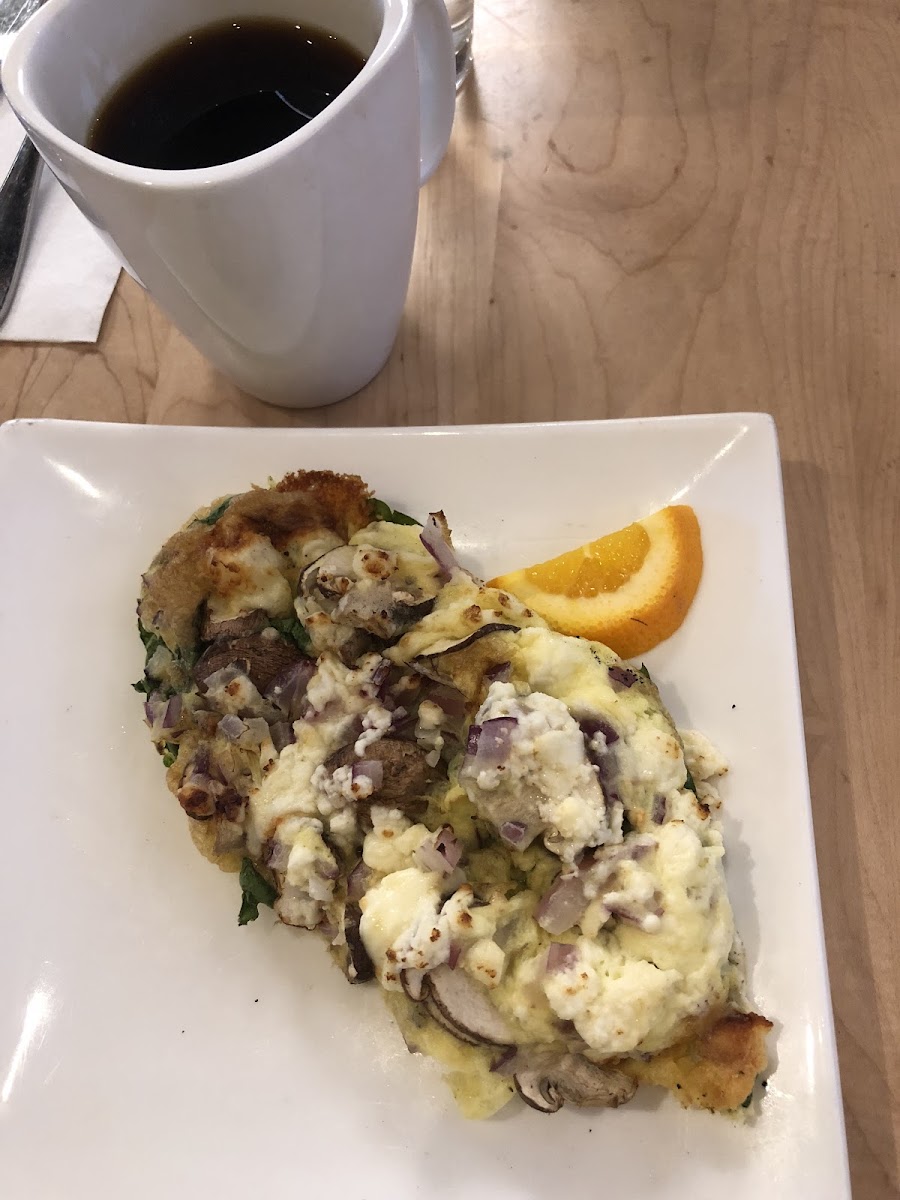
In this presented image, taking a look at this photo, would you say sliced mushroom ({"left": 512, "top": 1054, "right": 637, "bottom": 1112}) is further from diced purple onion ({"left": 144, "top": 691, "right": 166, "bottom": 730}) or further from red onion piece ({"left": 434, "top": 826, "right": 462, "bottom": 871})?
diced purple onion ({"left": 144, "top": 691, "right": 166, "bottom": 730})

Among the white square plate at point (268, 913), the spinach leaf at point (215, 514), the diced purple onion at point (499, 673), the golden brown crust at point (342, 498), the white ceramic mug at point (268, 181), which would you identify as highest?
the white ceramic mug at point (268, 181)

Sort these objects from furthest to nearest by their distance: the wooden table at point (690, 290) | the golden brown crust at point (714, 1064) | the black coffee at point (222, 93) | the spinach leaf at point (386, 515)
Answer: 1. the wooden table at point (690, 290)
2. the spinach leaf at point (386, 515)
3. the black coffee at point (222, 93)
4. the golden brown crust at point (714, 1064)

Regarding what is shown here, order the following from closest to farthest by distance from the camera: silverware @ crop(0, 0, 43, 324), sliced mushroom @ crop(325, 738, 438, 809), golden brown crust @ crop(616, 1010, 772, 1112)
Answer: golden brown crust @ crop(616, 1010, 772, 1112) → sliced mushroom @ crop(325, 738, 438, 809) → silverware @ crop(0, 0, 43, 324)

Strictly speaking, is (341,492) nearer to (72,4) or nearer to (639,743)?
(639,743)

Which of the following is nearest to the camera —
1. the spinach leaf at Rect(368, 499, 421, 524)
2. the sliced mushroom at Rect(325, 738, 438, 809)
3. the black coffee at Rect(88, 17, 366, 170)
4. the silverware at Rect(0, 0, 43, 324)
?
the sliced mushroom at Rect(325, 738, 438, 809)

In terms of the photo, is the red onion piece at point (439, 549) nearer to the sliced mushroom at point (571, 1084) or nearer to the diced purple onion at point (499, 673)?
the diced purple onion at point (499, 673)

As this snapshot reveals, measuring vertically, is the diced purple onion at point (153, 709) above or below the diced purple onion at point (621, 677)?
below

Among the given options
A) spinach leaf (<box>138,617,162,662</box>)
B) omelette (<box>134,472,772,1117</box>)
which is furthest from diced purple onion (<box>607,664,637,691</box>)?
spinach leaf (<box>138,617,162,662</box>)

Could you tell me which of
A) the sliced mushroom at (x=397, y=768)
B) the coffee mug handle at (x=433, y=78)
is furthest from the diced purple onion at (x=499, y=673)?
the coffee mug handle at (x=433, y=78)
